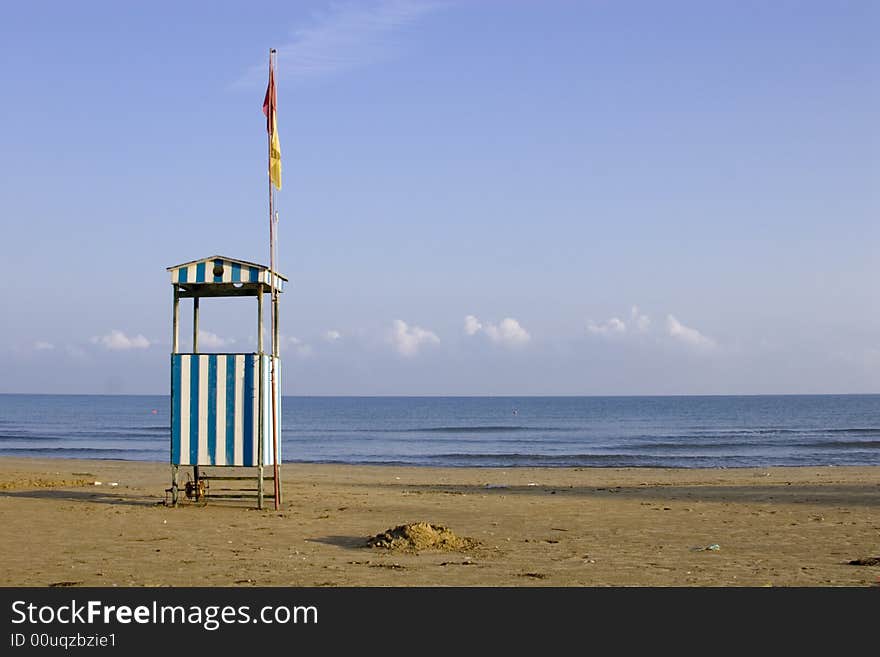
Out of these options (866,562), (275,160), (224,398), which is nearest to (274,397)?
(224,398)

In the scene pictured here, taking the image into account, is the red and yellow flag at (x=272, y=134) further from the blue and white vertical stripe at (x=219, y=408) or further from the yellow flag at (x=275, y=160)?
the blue and white vertical stripe at (x=219, y=408)

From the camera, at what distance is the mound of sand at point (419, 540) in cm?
1100

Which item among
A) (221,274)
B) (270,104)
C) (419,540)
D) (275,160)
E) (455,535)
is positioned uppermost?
(270,104)

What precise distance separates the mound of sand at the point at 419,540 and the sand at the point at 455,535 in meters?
0.05

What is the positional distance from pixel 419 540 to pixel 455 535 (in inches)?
46.6

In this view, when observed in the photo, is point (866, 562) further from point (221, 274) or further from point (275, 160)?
point (275, 160)

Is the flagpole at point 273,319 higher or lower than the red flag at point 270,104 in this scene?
lower

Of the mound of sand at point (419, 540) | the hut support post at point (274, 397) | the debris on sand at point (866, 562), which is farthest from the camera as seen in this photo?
the hut support post at point (274, 397)

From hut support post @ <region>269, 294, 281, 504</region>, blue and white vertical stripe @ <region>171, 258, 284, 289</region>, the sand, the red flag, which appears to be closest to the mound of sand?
the sand

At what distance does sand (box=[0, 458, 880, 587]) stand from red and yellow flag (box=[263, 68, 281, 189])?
5679mm

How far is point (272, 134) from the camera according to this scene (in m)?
15.8

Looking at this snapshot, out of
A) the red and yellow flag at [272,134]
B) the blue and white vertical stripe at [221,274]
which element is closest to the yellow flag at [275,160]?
the red and yellow flag at [272,134]

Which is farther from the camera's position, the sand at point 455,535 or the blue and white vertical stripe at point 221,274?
the blue and white vertical stripe at point 221,274

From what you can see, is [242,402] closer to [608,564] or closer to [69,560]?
[69,560]
